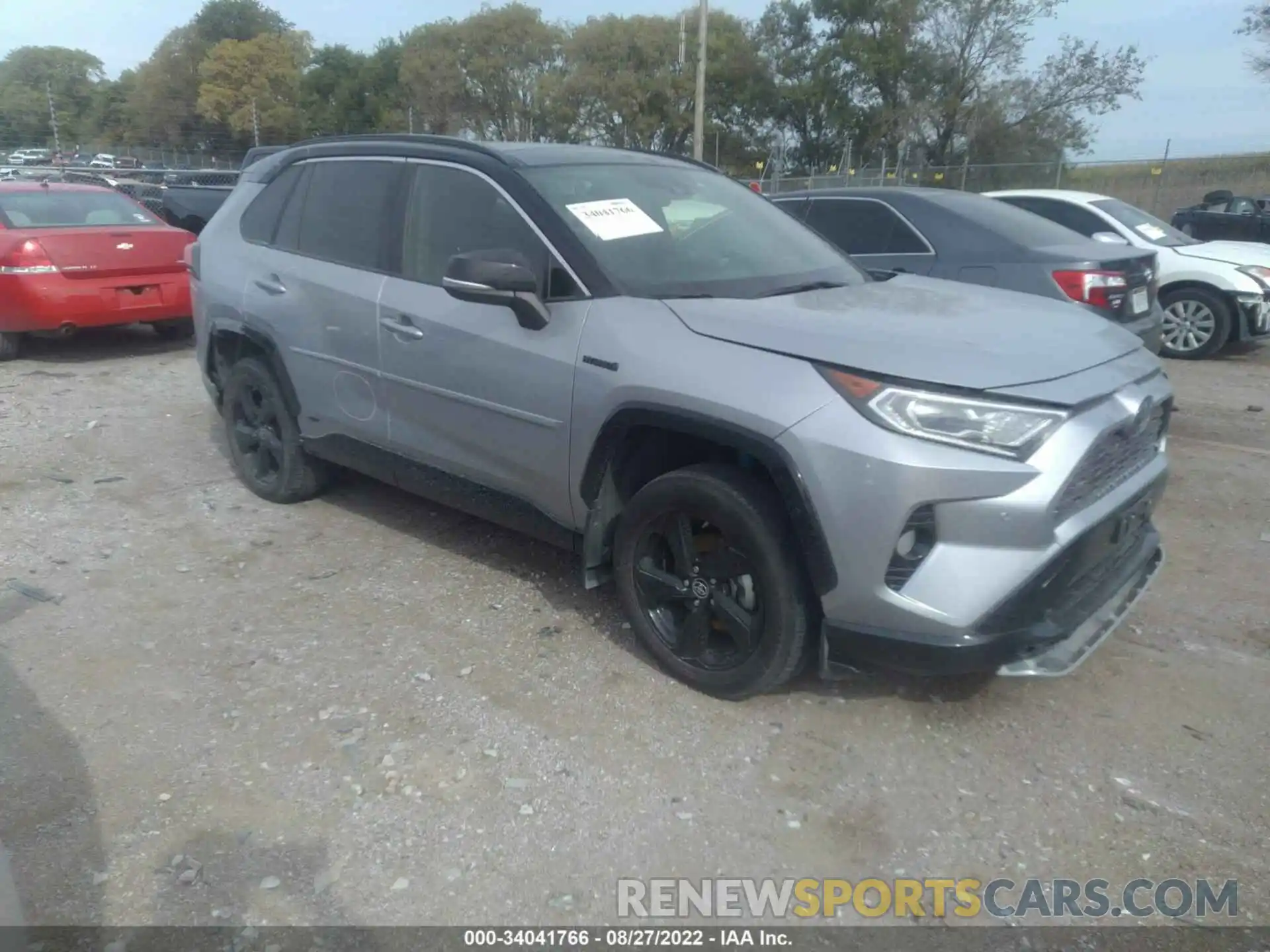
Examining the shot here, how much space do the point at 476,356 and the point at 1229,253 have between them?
28.2ft

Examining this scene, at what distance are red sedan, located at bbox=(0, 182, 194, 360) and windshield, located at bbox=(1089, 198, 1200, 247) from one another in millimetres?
8436

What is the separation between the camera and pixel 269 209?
5.04 meters

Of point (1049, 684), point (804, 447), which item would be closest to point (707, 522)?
point (804, 447)

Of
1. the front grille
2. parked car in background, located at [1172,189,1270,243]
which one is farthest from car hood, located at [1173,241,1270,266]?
the front grille

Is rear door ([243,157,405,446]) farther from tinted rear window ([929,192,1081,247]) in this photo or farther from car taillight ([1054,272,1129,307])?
car taillight ([1054,272,1129,307])


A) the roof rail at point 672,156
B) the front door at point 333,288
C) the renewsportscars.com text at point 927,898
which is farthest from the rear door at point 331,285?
the renewsportscars.com text at point 927,898

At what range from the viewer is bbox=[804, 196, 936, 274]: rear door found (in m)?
6.74

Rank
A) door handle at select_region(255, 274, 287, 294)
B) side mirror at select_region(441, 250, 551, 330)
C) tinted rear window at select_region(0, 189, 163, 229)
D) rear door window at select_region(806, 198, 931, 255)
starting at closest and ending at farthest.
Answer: side mirror at select_region(441, 250, 551, 330) → door handle at select_region(255, 274, 287, 294) → rear door window at select_region(806, 198, 931, 255) → tinted rear window at select_region(0, 189, 163, 229)

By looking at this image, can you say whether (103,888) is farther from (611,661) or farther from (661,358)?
(661,358)

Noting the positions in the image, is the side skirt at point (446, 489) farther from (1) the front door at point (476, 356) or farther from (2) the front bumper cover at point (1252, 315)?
(2) the front bumper cover at point (1252, 315)

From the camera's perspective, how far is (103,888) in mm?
2607

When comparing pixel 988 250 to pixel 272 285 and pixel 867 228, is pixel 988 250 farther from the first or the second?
pixel 272 285

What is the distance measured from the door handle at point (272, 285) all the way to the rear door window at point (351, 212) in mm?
184

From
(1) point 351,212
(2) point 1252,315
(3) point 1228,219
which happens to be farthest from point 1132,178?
(1) point 351,212
